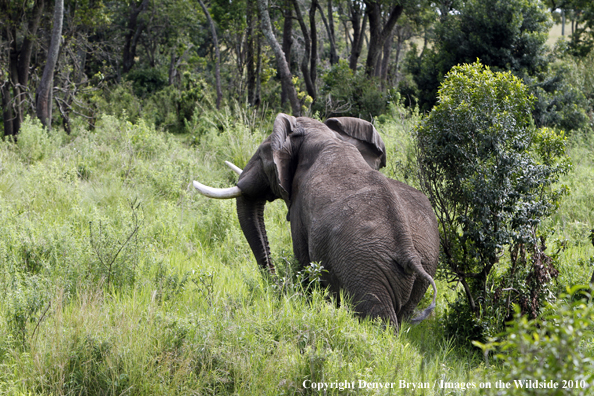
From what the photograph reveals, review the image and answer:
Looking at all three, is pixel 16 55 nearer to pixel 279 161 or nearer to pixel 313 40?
pixel 313 40

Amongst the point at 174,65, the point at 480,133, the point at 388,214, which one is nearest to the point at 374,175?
the point at 388,214

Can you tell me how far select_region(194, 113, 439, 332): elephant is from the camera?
3914mm

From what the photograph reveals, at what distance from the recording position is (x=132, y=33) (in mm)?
25875

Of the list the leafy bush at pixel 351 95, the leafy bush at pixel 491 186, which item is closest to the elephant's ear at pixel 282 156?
the leafy bush at pixel 491 186

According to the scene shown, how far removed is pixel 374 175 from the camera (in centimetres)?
439

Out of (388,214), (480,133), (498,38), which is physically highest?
(498,38)

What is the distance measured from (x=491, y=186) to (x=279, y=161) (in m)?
1.83

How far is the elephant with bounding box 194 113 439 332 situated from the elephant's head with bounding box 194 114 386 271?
0.01m

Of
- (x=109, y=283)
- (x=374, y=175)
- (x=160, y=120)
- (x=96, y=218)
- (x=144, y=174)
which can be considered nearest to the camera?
(x=374, y=175)

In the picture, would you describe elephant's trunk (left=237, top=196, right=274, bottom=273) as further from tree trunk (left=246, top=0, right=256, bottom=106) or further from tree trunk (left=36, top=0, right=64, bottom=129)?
tree trunk (left=246, top=0, right=256, bottom=106)

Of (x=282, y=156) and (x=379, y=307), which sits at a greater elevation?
(x=282, y=156)

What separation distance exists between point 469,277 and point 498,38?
12.1 meters

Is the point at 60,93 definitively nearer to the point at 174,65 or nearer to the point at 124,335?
the point at 174,65

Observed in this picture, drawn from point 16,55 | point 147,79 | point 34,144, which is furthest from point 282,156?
point 147,79
